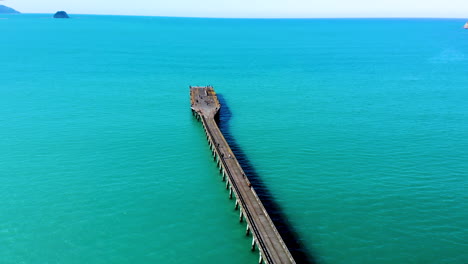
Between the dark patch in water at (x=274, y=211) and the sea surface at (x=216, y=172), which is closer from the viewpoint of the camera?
the dark patch in water at (x=274, y=211)

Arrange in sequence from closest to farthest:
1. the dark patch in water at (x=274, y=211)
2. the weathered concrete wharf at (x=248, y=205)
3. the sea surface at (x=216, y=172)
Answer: the weathered concrete wharf at (x=248, y=205), the dark patch in water at (x=274, y=211), the sea surface at (x=216, y=172)

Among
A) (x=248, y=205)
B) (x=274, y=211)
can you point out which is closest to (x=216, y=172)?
(x=274, y=211)

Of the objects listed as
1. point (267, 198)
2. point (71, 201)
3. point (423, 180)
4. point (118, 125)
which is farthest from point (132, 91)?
point (423, 180)

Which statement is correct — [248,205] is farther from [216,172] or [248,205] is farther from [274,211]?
[216,172]

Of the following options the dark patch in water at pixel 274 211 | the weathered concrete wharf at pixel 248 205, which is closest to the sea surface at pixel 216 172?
the dark patch in water at pixel 274 211

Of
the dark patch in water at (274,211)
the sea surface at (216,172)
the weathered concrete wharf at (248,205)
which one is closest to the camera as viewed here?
the weathered concrete wharf at (248,205)

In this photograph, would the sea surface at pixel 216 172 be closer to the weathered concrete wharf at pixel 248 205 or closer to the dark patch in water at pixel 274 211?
the dark patch in water at pixel 274 211

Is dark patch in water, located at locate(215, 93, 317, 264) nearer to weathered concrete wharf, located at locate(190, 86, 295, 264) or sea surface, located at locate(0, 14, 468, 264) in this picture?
sea surface, located at locate(0, 14, 468, 264)

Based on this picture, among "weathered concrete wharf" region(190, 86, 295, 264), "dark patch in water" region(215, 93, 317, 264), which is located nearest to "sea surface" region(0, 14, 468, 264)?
"dark patch in water" region(215, 93, 317, 264)
